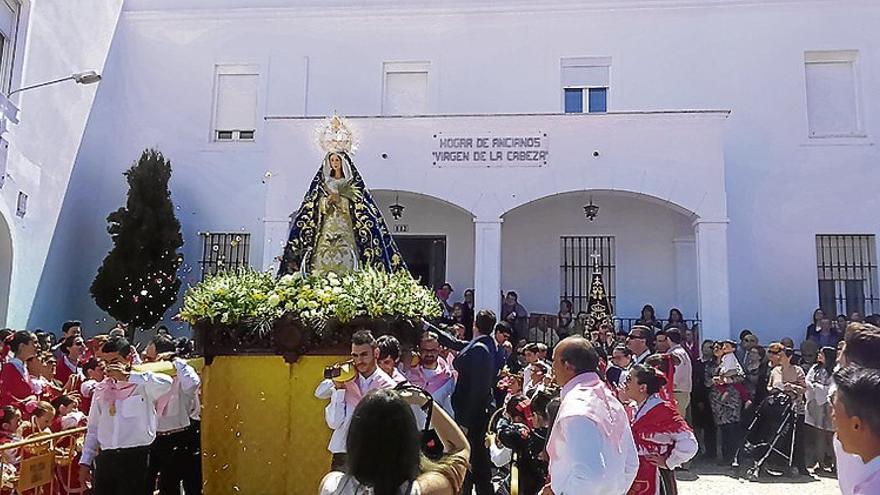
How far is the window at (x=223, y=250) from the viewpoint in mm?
15695

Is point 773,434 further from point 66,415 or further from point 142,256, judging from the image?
point 142,256

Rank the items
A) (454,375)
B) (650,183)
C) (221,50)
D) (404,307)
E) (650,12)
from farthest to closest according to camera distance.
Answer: (221,50)
(650,12)
(650,183)
(454,375)
(404,307)

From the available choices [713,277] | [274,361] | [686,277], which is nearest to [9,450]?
[274,361]

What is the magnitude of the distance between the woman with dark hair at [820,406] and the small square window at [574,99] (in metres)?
7.83

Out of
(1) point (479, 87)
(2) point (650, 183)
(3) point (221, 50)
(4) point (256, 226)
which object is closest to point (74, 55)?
(3) point (221, 50)

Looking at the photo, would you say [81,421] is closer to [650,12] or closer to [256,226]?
[256,226]

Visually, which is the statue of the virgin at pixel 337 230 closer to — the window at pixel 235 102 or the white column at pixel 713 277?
the white column at pixel 713 277

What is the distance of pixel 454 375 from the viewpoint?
23.5 feet

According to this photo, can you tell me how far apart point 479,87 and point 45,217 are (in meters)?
9.01

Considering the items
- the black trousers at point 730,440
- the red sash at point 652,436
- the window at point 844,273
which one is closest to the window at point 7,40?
the red sash at point 652,436

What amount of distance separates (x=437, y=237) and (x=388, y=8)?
5157 millimetres

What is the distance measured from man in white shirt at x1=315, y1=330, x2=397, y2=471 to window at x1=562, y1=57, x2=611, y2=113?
12.0 m

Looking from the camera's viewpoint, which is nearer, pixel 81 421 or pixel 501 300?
pixel 81 421

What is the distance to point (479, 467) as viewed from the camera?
254 inches
